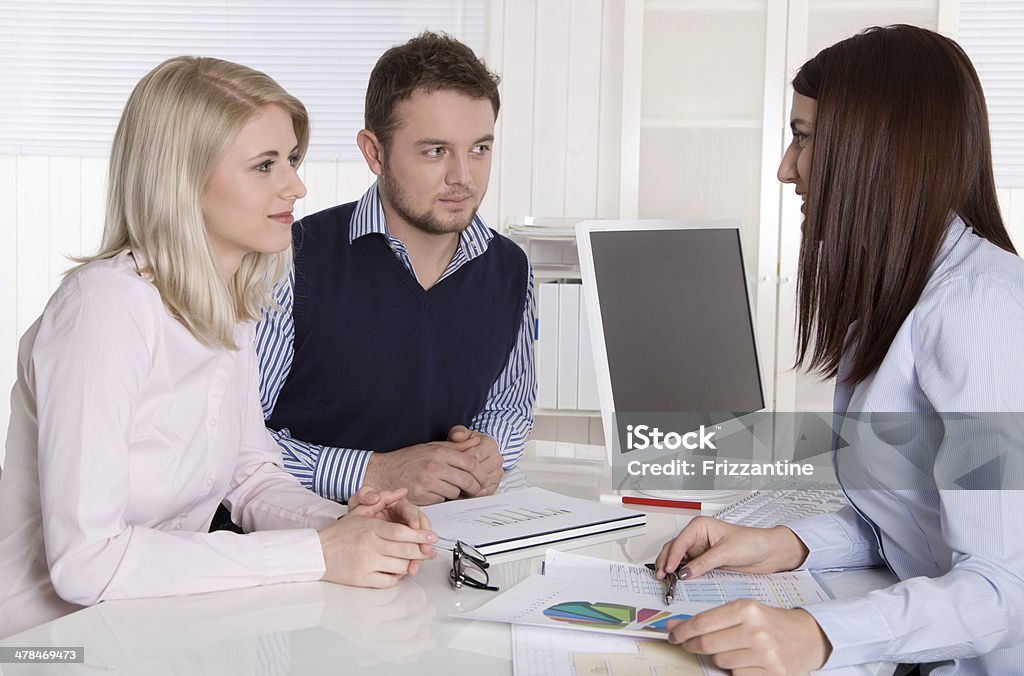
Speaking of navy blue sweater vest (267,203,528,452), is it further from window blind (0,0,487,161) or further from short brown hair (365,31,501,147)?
window blind (0,0,487,161)

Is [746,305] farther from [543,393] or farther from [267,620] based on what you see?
[267,620]

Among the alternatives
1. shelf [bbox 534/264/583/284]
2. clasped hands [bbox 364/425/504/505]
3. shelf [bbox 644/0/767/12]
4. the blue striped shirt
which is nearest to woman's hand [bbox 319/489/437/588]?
clasped hands [bbox 364/425/504/505]

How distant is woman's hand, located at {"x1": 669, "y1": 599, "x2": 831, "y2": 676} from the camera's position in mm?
924

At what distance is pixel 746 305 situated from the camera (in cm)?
202

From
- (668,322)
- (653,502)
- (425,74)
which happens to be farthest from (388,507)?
(425,74)

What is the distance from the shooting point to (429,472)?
1.65 metres

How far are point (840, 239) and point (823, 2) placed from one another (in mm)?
2472

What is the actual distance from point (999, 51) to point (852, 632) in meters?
3.35

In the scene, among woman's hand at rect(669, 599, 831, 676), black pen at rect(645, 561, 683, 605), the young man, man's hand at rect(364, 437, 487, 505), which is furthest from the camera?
the young man

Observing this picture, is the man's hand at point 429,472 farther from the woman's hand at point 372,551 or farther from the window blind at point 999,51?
the window blind at point 999,51

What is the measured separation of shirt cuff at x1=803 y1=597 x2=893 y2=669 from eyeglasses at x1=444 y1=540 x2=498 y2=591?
39 centimetres

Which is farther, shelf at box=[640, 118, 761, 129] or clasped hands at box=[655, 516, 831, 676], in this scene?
shelf at box=[640, 118, 761, 129]

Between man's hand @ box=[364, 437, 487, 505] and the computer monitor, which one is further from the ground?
the computer monitor

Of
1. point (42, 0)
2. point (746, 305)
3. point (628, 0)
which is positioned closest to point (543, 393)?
point (746, 305)
